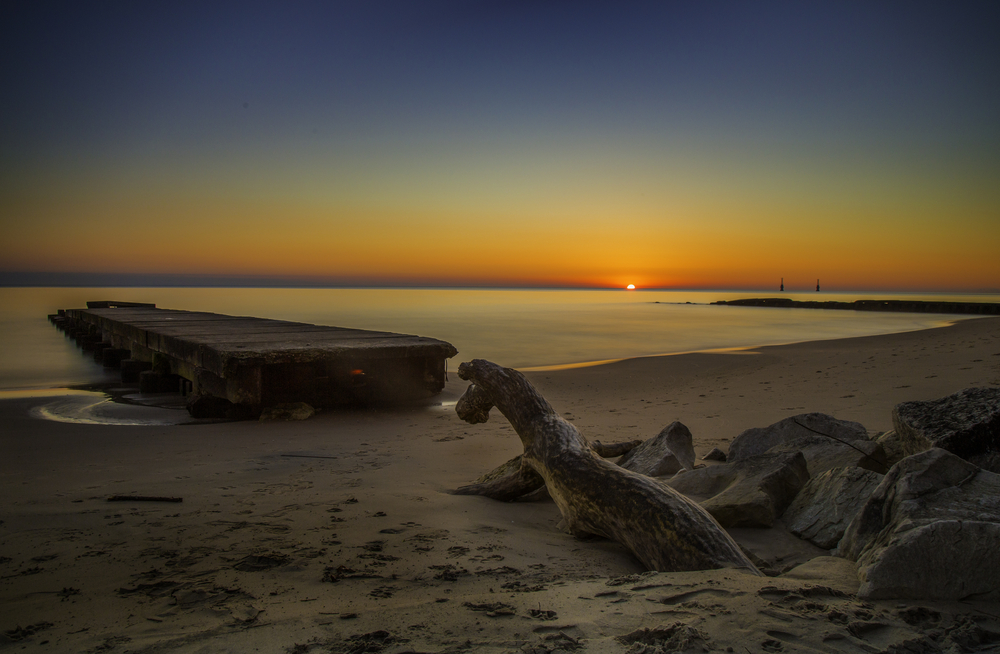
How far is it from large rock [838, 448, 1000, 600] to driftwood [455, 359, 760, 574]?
0.47m

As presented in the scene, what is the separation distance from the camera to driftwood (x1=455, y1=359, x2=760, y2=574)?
2.49m

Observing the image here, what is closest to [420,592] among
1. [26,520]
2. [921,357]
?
[26,520]

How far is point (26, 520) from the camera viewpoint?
2955 mm

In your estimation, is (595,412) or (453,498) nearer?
(453,498)

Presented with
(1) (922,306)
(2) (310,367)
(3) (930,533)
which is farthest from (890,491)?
(1) (922,306)

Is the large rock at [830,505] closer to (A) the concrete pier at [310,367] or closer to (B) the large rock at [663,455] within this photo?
(B) the large rock at [663,455]

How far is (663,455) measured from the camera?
13.5ft

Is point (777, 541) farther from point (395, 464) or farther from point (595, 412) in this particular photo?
point (595, 412)

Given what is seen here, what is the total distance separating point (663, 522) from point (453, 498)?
4.86 ft

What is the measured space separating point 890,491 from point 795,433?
1695mm

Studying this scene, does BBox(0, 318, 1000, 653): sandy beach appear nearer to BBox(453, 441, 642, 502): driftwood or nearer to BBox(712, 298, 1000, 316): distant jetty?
BBox(453, 441, 642, 502): driftwood

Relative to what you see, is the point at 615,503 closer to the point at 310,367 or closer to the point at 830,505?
the point at 830,505

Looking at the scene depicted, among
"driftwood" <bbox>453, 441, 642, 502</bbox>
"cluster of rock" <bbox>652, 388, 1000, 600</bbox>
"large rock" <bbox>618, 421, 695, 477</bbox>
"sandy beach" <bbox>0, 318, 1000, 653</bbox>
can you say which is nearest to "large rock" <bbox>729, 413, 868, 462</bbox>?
"cluster of rock" <bbox>652, 388, 1000, 600</bbox>

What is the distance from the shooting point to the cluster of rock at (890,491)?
2008 millimetres
